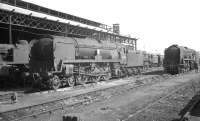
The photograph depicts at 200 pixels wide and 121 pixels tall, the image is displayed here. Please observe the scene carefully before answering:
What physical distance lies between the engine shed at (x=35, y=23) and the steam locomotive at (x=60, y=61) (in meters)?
8.31

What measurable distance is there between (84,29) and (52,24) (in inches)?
270

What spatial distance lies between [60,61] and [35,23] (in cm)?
1792

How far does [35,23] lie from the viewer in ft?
101

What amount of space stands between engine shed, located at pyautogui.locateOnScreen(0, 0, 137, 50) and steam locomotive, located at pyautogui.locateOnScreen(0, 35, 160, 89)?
27.3 feet

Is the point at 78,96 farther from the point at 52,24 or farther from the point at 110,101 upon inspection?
the point at 52,24

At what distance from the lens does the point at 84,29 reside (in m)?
35.9

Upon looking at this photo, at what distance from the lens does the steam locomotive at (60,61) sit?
14.7 metres

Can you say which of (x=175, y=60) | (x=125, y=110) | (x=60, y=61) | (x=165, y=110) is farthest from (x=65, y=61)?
(x=175, y=60)

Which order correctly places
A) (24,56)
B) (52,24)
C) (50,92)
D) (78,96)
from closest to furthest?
(78,96)
(50,92)
(24,56)
(52,24)

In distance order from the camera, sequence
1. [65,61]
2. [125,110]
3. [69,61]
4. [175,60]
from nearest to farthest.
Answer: [125,110] → [65,61] → [69,61] → [175,60]

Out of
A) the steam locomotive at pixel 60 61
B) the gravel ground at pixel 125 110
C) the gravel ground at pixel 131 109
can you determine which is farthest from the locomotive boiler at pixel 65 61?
the gravel ground at pixel 131 109

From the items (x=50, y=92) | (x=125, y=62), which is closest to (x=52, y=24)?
(x=125, y=62)

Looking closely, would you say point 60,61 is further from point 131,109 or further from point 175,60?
point 175,60

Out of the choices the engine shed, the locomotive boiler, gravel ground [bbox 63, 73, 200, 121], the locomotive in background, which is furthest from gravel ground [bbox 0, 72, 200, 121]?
the engine shed
